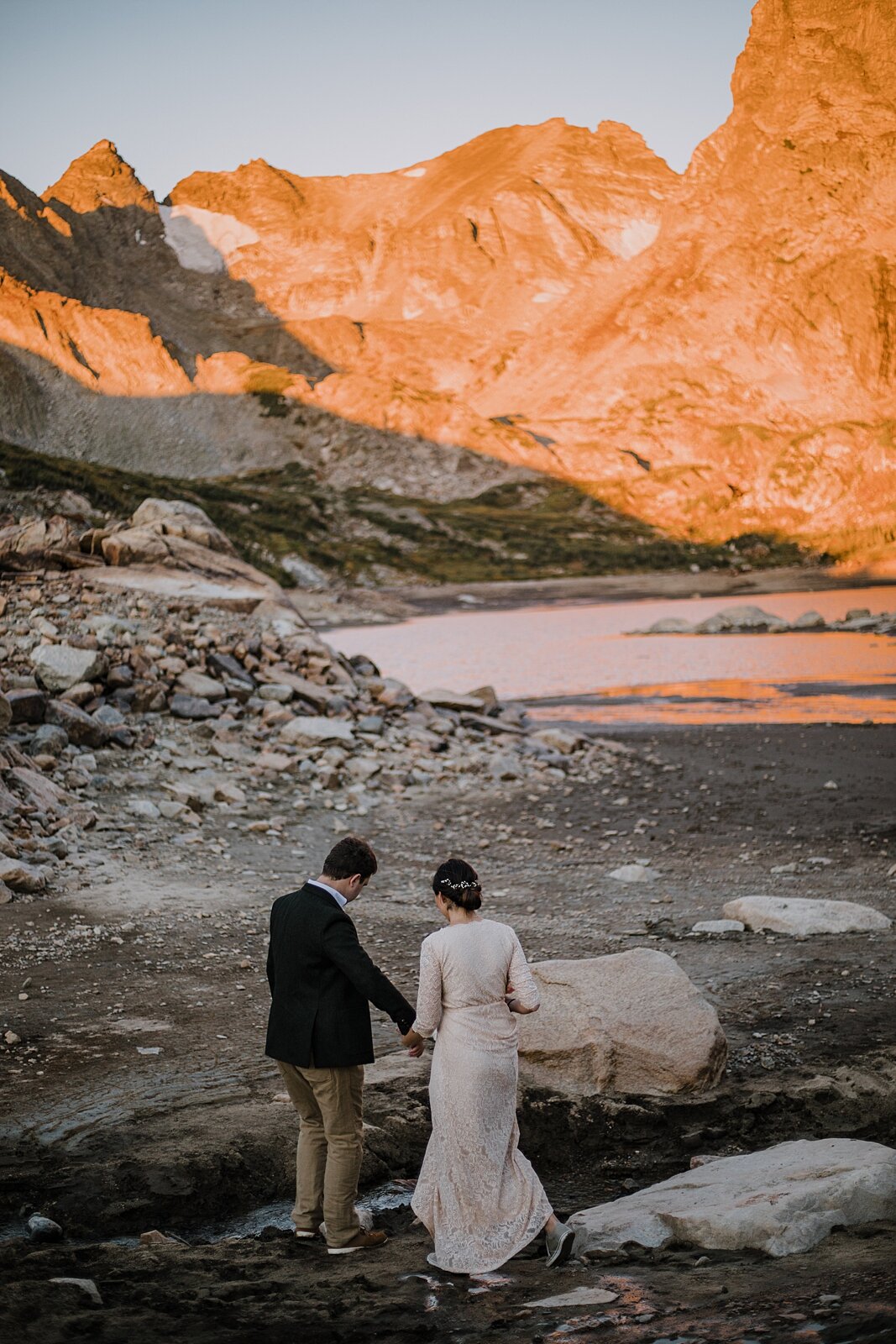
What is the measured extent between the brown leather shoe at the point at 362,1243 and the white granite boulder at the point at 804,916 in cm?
612

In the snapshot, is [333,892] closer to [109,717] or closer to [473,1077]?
[473,1077]

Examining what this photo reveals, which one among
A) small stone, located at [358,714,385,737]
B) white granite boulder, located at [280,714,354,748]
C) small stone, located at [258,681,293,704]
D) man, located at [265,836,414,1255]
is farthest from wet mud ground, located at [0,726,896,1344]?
small stone, located at [258,681,293,704]

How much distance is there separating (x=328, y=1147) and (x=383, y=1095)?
65.8 inches

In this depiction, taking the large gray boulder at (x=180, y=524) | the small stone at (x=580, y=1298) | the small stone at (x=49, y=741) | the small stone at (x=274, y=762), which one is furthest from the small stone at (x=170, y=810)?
the large gray boulder at (x=180, y=524)

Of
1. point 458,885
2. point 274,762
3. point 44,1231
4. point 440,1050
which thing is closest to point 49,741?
point 274,762

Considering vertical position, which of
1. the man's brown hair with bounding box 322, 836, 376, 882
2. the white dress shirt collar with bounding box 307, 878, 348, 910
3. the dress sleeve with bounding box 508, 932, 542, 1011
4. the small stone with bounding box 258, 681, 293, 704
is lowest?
the dress sleeve with bounding box 508, 932, 542, 1011

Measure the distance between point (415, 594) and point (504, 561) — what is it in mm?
23977

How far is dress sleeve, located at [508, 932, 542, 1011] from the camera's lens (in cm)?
525

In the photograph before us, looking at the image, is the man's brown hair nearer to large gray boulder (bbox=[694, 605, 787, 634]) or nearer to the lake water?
the lake water

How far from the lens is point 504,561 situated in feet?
413

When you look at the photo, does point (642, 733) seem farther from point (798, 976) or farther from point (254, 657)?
point (798, 976)

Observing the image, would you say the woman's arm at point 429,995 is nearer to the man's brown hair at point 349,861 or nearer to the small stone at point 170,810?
the man's brown hair at point 349,861

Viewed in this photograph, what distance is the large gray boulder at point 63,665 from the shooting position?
1877 centimetres

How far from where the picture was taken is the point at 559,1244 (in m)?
5.15
